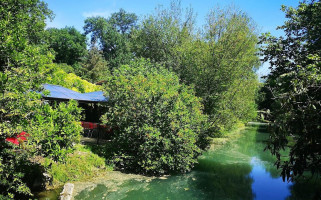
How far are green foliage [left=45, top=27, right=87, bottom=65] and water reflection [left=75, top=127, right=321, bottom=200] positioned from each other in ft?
135

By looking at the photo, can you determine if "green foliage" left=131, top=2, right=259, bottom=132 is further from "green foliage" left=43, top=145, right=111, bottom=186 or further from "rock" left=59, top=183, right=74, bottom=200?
"rock" left=59, top=183, right=74, bottom=200

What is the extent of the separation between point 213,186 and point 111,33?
164 feet

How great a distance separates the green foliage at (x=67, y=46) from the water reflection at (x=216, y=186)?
41041mm

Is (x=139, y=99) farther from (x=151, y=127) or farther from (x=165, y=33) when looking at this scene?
(x=165, y=33)

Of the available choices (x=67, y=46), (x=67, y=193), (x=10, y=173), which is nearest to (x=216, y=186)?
(x=67, y=193)

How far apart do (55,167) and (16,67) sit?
15.0 ft

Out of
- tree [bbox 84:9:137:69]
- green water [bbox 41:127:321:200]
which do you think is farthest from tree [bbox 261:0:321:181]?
tree [bbox 84:9:137:69]

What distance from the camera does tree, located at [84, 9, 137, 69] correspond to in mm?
54094

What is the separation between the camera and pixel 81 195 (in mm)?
8312

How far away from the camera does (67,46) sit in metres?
47.3

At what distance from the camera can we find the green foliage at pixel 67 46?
46656 millimetres

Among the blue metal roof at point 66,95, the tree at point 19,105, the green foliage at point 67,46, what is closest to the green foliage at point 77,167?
the tree at point 19,105

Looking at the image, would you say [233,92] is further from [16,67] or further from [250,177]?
[16,67]

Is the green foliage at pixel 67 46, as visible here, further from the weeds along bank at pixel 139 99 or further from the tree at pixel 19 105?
the tree at pixel 19 105
